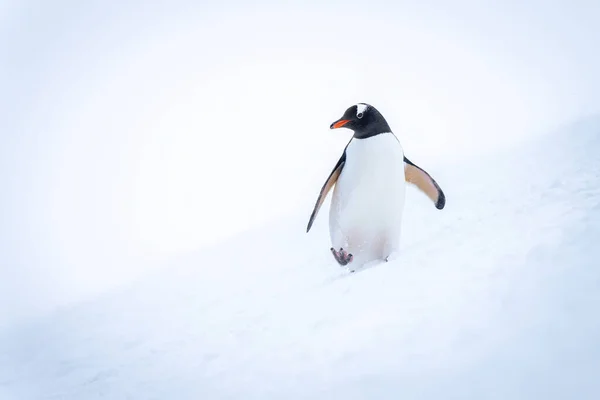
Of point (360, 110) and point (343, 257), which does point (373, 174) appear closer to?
point (360, 110)

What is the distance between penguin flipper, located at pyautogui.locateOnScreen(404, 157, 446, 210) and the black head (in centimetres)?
45

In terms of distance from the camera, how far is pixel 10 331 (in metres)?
→ 5.84

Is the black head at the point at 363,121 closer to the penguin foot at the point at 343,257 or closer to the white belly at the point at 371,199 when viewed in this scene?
the white belly at the point at 371,199

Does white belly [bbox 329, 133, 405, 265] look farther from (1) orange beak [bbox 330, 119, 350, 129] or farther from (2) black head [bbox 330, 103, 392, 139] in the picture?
(1) orange beak [bbox 330, 119, 350, 129]

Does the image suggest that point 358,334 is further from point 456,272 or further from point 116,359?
point 116,359

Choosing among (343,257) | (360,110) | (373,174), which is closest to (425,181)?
(373,174)

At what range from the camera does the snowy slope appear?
1.51 metres

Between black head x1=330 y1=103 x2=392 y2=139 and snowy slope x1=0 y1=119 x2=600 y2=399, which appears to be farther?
black head x1=330 y1=103 x2=392 y2=139

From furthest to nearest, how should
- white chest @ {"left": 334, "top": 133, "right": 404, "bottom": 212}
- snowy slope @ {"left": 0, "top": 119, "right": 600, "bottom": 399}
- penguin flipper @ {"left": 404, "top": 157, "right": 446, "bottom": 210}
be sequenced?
penguin flipper @ {"left": 404, "top": 157, "right": 446, "bottom": 210} → white chest @ {"left": 334, "top": 133, "right": 404, "bottom": 212} → snowy slope @ {"left": 0, "top": 119, "right": 600, "bottom": 399}

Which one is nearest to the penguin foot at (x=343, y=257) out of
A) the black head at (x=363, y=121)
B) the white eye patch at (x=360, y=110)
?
the black head at (x=363, y=121)

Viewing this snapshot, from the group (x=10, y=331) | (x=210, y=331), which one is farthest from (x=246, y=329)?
(x=10, y=331)

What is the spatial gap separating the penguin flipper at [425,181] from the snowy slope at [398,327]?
Answer: 1.06 feet

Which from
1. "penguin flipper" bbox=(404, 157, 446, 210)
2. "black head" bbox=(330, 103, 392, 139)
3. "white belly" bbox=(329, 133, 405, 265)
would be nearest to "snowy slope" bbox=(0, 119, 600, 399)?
"white belly" bbox=(329, 133, 405, 265)

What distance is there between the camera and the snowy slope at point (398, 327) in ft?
4.95
